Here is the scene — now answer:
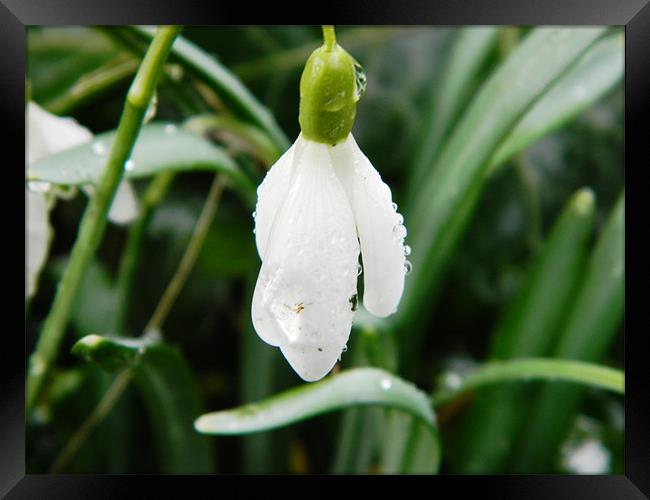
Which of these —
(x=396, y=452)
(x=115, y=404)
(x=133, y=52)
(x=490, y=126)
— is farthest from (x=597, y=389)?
(x=133, y=52)

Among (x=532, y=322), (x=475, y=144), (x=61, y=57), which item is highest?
(x=61, y=57)

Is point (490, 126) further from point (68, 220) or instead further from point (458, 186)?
point (68, 220)

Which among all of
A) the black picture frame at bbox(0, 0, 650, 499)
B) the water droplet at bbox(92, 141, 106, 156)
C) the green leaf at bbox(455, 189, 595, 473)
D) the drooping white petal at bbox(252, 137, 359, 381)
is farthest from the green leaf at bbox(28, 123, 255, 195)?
the green leaf at bbox(455, 189, 595, 473)

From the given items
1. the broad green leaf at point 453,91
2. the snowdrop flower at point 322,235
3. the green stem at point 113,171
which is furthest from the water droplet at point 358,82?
the broad green leaf at point 453,91

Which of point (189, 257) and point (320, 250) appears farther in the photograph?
point (189, 257)

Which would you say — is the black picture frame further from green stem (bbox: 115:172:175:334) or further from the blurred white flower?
the blurred white flower

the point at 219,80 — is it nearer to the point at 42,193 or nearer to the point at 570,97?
the point at 42,193

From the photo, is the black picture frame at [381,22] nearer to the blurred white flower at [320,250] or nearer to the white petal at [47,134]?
the white petal at [47,134]

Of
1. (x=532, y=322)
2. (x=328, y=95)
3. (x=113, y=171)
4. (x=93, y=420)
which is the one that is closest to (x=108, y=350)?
(x=113, y=171)

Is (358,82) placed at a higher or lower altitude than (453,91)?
lower
